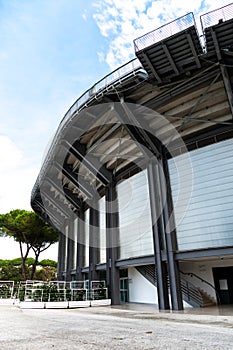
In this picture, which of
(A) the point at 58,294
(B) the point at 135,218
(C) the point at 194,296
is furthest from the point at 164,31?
(A) the point at 58,294

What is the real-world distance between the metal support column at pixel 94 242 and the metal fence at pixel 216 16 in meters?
16.3

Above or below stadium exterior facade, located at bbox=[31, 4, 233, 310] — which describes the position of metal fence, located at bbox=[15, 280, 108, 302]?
below

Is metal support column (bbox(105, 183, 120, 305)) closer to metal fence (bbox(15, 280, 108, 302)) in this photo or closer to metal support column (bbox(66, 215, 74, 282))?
metal fence (bbox(15, 280, 108, 302))

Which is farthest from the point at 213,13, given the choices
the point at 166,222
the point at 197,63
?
the point at 166,222

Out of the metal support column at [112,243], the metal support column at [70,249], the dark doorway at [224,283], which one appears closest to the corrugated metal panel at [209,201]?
the dark doorway at [224,283]

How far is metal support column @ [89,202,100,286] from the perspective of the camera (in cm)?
2257

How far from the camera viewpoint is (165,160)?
17172mm

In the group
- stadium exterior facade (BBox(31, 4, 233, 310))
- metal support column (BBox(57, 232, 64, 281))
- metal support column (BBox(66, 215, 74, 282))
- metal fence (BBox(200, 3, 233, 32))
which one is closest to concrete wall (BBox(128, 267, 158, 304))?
stadium exterior facade (BBox(31, 4, 233, 310))

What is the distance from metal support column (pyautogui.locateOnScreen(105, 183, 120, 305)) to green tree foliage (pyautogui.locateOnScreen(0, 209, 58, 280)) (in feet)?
60.2

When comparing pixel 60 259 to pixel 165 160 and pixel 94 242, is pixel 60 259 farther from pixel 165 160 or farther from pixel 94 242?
pixel 165 160

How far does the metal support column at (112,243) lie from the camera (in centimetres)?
1919

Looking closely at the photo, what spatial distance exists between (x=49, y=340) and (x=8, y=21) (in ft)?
30.3

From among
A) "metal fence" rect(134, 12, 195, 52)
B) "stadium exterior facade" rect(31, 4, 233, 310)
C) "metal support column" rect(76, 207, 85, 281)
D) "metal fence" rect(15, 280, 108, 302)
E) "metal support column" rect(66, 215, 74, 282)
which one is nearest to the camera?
"metal fence" rect(134, 12, 195, 52)

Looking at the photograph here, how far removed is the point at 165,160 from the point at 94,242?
1002cm
